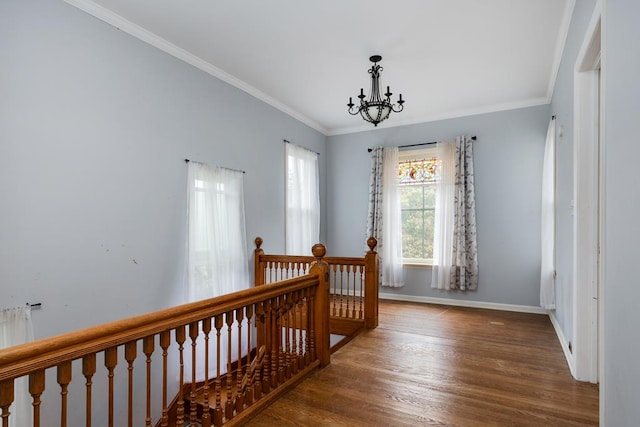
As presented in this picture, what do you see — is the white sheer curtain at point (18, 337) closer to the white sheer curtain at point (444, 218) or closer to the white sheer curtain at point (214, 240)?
the white sheer curtain at point (214, 240)

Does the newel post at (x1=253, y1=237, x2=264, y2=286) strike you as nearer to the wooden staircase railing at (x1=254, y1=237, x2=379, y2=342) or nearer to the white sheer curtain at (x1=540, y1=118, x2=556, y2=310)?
the wooden staircase railing at (x1=254, y1=237, x2=379, y2=342)

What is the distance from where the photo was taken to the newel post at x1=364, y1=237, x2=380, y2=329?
391 centimetres

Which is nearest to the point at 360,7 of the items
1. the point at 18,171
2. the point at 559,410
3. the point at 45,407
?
the point at 18,171

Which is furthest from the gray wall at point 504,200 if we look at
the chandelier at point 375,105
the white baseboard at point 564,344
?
the chandelier at point 375,105

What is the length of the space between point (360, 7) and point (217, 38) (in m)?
1.35

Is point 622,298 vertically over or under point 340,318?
over

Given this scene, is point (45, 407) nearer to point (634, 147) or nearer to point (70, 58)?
point (70, 58)

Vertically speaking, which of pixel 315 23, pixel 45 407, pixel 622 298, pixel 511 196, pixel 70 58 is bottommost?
pixel 45 407

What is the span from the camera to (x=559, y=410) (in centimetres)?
209

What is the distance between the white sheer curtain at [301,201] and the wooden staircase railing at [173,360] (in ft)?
6.38

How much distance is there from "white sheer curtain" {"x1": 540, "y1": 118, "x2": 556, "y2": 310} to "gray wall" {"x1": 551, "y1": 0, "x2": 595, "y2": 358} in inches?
16.3

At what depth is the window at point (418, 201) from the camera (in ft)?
17.2

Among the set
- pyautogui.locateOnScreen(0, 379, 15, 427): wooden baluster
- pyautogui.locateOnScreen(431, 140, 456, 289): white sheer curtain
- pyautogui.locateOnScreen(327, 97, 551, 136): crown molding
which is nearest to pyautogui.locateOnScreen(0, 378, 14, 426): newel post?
pyautogui.locateOnScreen(0, 379, 15, 427): wooden baluster

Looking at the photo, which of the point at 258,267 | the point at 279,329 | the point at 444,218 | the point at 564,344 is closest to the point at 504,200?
the point at 444,218
